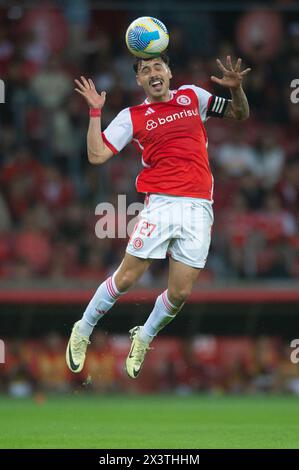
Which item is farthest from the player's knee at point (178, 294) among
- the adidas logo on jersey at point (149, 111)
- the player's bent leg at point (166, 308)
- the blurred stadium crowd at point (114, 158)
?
the blurred stadium crowd at point (114, 158)

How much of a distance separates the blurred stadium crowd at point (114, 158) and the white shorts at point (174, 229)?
7.61 metres

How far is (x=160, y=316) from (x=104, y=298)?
52cm

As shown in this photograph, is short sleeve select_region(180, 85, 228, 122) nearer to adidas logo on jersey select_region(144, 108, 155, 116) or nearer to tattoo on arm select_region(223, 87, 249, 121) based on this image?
tattoo on arm select_region(223, 87, 249, 121)

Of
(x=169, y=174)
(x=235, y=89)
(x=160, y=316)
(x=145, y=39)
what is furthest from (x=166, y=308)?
(x=145, y=39)

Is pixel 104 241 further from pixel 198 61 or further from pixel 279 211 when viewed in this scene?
pixel 198 61

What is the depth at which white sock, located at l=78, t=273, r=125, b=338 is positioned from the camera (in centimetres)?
1094

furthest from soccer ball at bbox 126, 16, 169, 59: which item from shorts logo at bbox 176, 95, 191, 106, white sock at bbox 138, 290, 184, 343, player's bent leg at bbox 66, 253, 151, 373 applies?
white sock at bbox 138, 290, 184, 343

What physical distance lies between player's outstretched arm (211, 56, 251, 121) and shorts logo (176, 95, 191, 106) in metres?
0.35

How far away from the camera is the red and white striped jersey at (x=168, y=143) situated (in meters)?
10.7

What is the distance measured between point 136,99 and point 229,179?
238cm

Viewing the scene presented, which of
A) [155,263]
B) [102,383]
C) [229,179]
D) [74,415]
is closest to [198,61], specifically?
[229,179]

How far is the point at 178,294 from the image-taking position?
10.8 m

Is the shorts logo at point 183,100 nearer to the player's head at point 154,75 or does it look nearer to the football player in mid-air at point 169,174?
the football player in mid-air at point 169,174

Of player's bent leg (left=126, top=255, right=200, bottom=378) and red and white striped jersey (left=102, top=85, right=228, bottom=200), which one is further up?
red and white striped jersey (left=102, top=85, right=228, bottom=200)
